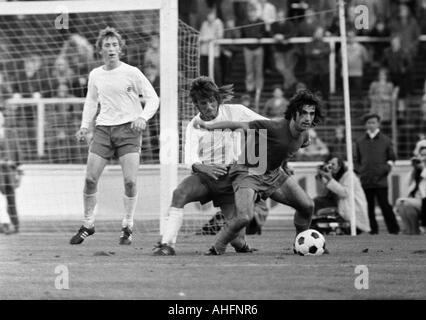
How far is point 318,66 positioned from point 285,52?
2.75 feet

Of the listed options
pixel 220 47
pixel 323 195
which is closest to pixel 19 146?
pixel 220 47

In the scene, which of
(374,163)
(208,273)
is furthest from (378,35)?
(208,273)


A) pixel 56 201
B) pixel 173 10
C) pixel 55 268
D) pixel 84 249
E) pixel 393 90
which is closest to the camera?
pixel 55 268

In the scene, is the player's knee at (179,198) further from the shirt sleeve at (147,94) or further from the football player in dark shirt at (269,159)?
the shirt sleeve at (147,94)

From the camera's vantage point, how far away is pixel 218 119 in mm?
11352

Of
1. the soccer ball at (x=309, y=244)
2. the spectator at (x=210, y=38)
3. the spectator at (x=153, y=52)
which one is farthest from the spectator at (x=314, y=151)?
the soccer ball at (x=309, y=244)

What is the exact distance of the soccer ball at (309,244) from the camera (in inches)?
448

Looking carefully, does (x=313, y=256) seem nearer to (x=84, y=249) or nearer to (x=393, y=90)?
(x=84, y=249)

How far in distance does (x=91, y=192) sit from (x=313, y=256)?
3.32m

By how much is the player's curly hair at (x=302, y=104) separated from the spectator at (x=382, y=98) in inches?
431

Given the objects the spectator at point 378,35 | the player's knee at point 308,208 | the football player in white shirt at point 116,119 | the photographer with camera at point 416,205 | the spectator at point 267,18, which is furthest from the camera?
the spectator at point 378,35

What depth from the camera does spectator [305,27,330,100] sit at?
22297 mm

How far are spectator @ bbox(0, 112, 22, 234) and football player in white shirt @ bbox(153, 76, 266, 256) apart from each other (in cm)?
824
